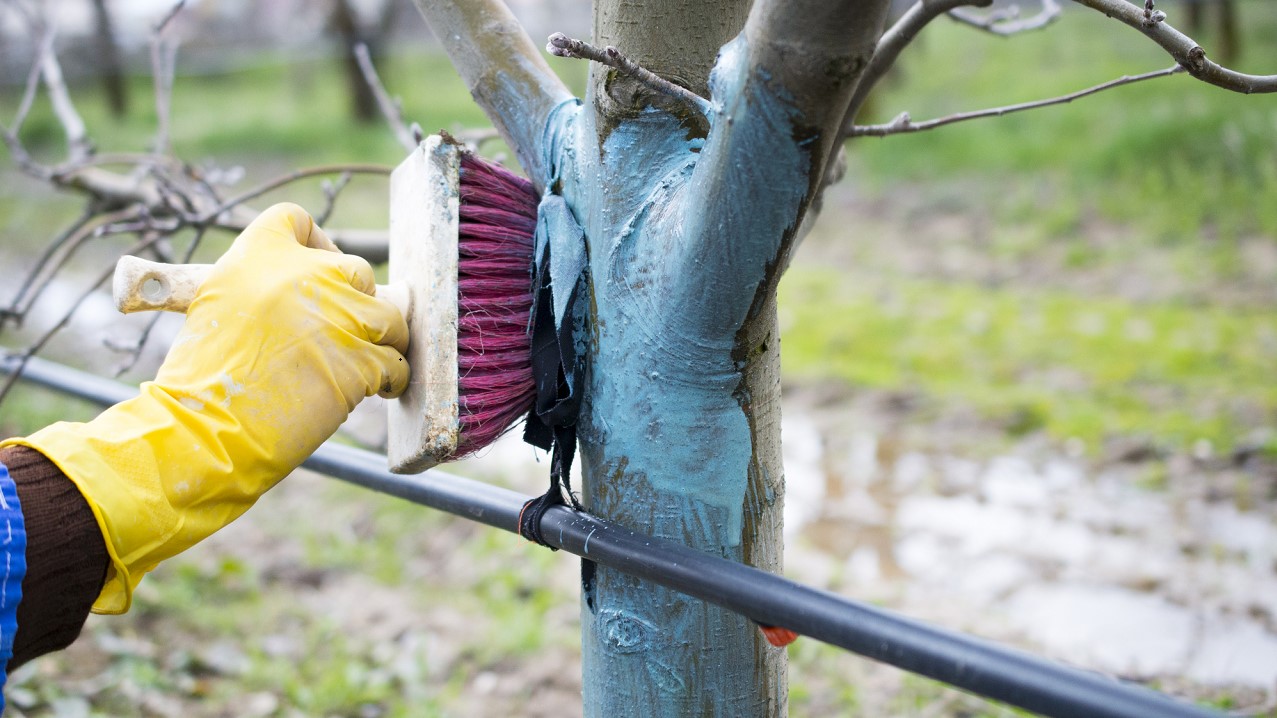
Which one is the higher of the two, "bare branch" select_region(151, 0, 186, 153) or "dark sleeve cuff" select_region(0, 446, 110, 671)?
"bare branch" select_region(151, 0, 186, 153)

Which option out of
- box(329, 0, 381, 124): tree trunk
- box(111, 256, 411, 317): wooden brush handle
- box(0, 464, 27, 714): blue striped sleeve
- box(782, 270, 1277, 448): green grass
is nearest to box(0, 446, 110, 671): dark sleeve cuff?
box(0, 464, 27, 714): blue striped sleeve

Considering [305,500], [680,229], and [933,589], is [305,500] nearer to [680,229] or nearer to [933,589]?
[933,589]

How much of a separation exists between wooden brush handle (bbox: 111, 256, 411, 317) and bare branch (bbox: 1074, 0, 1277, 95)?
1165 mm

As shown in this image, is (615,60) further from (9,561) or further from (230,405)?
(9,561)

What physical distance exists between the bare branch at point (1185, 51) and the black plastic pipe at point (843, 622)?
2.58 ft

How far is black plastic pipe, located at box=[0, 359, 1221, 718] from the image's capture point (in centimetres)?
84

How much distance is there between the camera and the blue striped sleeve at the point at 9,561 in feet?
3.52

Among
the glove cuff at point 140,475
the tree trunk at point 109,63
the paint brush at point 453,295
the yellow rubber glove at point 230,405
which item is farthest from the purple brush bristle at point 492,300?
the tree trunk at point 109,63

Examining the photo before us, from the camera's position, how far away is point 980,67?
33.7ft

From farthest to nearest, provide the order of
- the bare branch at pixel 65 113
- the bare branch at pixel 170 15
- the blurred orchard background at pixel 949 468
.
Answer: the blurred orchard background at pixel 949 468 < the bare branch at pixel 65 113 < the bare branch at pixel 170 15

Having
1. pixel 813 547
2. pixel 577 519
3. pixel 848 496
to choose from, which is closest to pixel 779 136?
pixel 577 519

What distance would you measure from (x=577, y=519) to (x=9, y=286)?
25.3 ft

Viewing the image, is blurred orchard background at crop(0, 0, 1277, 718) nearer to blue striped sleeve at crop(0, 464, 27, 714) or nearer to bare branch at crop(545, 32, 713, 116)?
bare branch at crop(545, 32, 713, 116)

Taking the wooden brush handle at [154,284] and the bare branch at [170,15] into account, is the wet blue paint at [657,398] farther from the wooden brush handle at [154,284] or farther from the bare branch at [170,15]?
the bare branch at [170,15]
